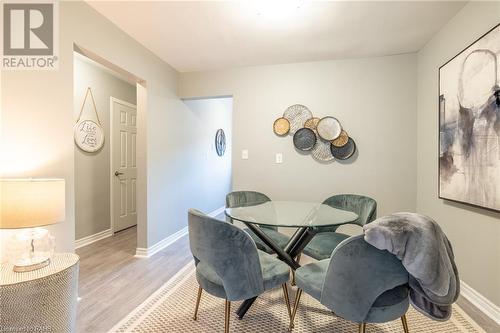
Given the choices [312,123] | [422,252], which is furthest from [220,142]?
[422,252]

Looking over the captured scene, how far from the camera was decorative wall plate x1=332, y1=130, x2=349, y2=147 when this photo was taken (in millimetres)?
2875

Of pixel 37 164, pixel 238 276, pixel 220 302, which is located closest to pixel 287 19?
pixel 238 276

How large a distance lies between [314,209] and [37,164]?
2.15 m

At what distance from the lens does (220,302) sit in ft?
6.21

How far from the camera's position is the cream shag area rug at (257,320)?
5.22 ft

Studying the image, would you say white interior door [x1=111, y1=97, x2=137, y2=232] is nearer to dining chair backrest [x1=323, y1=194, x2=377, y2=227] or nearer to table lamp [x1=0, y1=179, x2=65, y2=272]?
table lamp [x1=0, y1=179, x2=65, y2=272]

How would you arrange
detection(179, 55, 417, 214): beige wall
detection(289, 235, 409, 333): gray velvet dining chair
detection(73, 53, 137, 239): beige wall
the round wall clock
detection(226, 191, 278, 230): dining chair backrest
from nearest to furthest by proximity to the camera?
1. detection(289, 235, 409, 333): gray velvet dining chair
2. detection(226, 191, 278, 230): dining chair backrest
3. detection(179, 55, 417, 214): beige wall
4. detection(73, 53, 137, 239): beige wall
5. the round wall clock

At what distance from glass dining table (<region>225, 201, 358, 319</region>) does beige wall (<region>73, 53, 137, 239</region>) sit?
239cm

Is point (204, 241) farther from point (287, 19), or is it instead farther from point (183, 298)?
point (287, 19)

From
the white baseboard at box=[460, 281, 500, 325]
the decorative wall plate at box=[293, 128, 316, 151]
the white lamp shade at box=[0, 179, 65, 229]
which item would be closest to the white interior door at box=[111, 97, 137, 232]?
the white lamp shade at box=[0, 179, 65, 229]

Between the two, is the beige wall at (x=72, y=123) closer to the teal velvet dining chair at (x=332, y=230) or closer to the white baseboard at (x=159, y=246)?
the white baseboard at (x=159, y=246)

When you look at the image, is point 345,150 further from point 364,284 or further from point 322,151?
point 364,284

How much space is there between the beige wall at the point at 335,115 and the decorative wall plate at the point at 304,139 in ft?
0.32

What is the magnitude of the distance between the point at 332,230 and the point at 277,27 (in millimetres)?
2042
